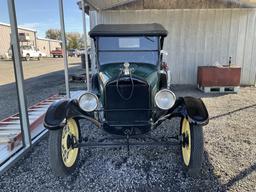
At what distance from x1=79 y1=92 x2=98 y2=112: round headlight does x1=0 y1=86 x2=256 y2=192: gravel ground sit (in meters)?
0.82

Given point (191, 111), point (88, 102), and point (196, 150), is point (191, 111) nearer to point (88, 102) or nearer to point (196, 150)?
point (196, 150)

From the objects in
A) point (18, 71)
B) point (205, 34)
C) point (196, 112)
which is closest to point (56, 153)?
Result: point (18, 71)

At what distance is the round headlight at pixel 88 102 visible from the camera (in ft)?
8.73

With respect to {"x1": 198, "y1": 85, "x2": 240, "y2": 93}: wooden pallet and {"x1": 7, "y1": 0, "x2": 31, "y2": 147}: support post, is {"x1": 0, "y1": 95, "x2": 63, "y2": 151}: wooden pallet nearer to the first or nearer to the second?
{"x1": 7, "y1": 0, "x2": 31, "y2": 147}: support post

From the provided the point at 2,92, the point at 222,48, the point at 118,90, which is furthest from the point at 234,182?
the point at 2,92

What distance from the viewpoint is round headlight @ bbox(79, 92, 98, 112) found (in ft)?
8.73

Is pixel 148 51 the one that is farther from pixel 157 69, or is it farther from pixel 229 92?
pixel 229 92

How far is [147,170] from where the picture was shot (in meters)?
2.81

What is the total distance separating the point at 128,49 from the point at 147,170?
1.74m

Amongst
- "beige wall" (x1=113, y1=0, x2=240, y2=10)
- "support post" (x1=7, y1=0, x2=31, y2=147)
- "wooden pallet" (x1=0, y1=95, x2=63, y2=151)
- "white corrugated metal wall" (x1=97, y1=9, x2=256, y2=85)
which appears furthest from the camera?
"white corrugated metal wall" (x1=97, y1=9, x2=256, y2=85)

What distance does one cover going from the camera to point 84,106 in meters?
2.66

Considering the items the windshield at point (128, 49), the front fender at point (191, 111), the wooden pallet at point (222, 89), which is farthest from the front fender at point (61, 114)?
the wooden pallet at point (222, 89)

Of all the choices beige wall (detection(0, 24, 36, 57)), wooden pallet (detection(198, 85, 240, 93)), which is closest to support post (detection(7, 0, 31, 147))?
beige wall (detection(0, 24, 36, 57))

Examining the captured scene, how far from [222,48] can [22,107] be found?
22.5 feet
